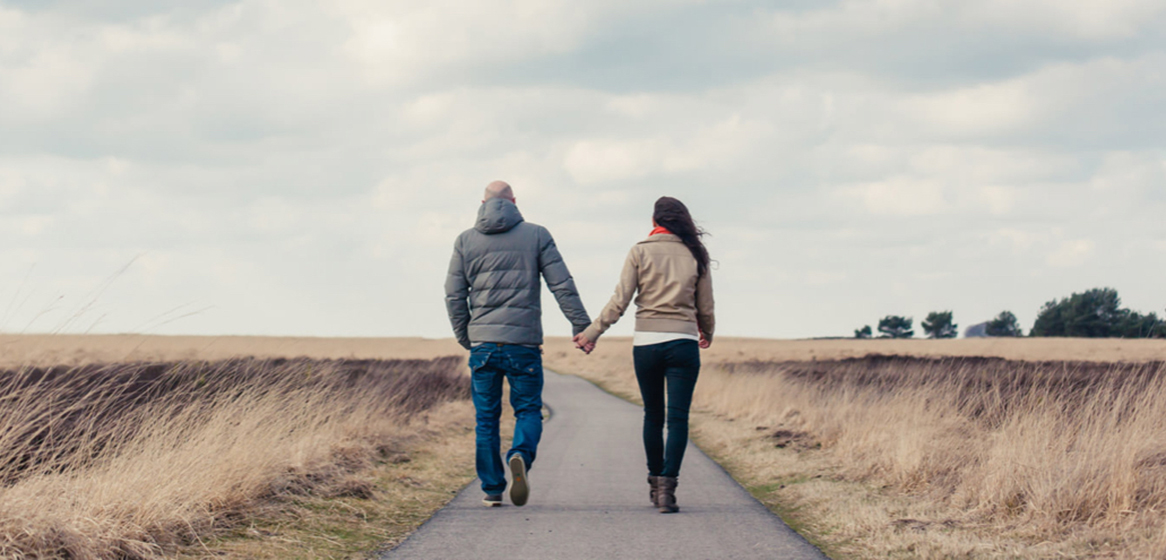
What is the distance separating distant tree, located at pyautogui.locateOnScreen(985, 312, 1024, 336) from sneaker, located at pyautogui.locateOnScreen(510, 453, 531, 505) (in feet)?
365

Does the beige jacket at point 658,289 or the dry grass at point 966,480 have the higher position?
the beige jacket at point 658,289

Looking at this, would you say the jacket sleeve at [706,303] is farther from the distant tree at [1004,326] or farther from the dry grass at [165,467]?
the distant tree at [1004,326]

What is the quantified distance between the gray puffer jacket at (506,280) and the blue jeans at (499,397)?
0.11m

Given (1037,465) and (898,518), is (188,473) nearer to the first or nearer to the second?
(898,518)

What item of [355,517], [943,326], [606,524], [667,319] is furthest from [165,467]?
[943,326]

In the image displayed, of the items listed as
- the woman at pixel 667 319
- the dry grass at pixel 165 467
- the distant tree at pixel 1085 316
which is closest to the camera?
the dry grass at pixel 165 467

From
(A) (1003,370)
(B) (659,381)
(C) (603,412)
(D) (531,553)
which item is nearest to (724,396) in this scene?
(C) (603,412)

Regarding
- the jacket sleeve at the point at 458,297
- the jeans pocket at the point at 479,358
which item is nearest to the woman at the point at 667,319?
the jeans pocket at the point at 479,358

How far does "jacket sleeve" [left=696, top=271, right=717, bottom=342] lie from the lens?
687 cm

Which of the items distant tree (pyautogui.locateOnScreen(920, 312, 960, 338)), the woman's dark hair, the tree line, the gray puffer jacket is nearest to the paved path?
the gray puffer jacket

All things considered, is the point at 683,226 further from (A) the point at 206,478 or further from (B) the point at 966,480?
(A) the point at 206,478

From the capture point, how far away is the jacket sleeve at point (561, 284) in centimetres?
670

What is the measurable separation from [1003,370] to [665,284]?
66.5 feet

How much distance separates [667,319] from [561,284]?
84cm
